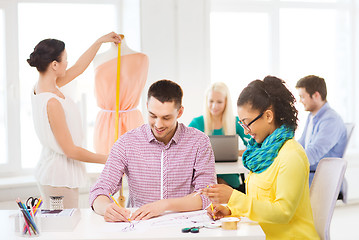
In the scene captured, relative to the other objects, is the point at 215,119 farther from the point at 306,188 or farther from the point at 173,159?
the point at 306,188

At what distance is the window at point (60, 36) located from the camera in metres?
4.39

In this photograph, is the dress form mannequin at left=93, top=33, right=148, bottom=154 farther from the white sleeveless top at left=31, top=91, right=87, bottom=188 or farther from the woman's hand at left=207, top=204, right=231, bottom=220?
the woman's hand at left=207, top=204, right=231, bottom=220

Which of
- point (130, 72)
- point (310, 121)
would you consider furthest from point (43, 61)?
point (310, 121)

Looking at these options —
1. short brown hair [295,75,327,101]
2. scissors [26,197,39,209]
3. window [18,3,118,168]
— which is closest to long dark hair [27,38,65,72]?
scissors [26,197,39,209]

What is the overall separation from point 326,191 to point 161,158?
0.74m

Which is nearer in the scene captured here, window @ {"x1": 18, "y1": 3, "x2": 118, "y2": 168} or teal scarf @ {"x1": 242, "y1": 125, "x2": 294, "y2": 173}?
teal scarf @ {"x1": 242, "y1": 125, "x2": 294, "y2": 173}

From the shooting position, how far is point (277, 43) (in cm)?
507

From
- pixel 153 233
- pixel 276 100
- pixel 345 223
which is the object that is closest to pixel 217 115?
pixel 345 223

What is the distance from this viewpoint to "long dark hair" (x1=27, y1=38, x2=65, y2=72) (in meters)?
2.76

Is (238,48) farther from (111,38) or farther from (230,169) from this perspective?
(111,38)

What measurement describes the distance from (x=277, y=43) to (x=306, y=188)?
11.1 ft

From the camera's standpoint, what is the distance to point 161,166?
2.21 meters

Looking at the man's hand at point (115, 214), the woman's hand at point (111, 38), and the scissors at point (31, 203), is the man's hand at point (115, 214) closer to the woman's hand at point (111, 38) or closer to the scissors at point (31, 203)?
the scissors at point (31, 203)

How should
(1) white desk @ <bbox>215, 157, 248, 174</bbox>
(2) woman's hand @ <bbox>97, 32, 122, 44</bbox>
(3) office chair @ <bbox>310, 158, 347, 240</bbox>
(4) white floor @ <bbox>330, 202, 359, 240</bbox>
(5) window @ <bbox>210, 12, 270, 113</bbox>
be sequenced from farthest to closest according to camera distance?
(5) window @ <bbox>210, 12, 270, 113</bbox>, (4) white floor @ <bbox>330, 202, 359, 240</bbox>, (1) white desk @ <bbox>215, 157, 248, 174</bbox>, (2) woman's hand @ <bbox>97, 32, 122, 44</bbox>, (3) office chair @ <bbox>310, 158, 347, 240</bbox>
